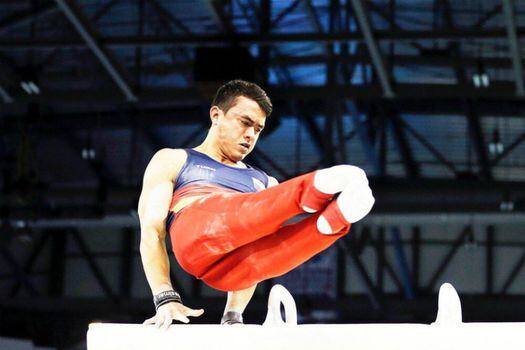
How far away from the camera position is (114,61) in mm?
11484

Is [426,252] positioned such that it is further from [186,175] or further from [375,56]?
[186,175]

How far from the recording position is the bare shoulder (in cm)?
418

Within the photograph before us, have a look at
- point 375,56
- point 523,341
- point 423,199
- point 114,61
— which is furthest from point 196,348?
point 423,199

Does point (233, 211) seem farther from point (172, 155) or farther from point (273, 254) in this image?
point (172, 155)

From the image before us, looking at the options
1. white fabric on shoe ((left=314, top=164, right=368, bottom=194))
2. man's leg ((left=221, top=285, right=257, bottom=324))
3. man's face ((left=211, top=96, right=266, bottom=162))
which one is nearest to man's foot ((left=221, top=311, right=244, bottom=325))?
man's leg ((left=221, top=285, right=257, bottom=324))

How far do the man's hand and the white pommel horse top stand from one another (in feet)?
0.17

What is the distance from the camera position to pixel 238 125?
4.17 m

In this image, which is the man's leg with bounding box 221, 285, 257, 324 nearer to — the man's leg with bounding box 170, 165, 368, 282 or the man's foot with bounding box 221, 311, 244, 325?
the man's foot with bounding box 221, 311, 244, 325

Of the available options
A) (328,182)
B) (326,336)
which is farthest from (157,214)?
(326,336)

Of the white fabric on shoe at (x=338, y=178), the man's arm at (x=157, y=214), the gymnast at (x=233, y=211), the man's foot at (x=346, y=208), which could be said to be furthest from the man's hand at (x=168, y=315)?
the white fabric on shoe at (x=338, y=178)

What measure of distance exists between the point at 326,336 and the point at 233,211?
65 cm

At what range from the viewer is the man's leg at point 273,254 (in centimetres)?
378

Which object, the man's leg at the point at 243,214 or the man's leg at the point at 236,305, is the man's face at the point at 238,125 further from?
the man's leg at the point at 236,305

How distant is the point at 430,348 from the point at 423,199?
9.84 m
